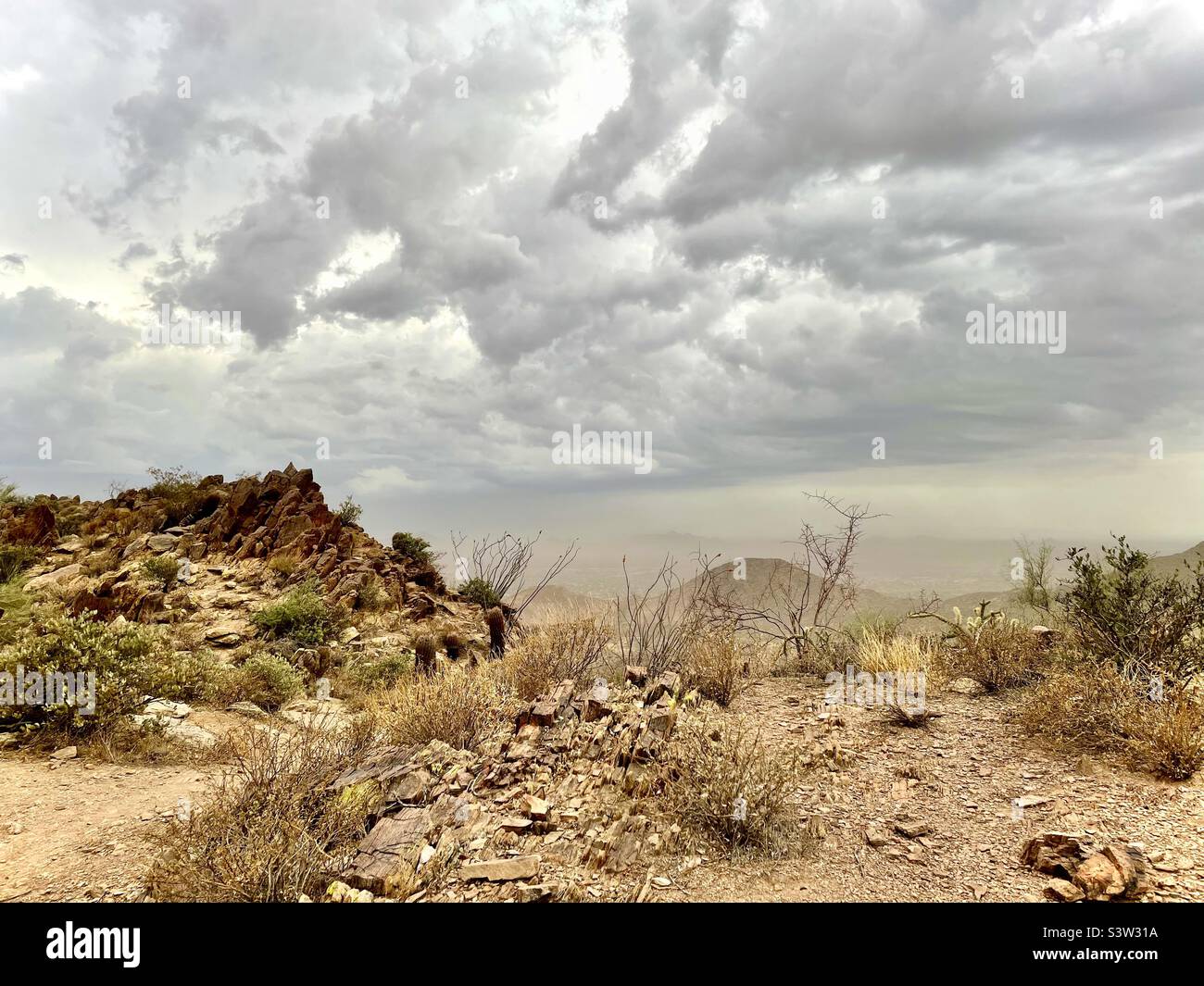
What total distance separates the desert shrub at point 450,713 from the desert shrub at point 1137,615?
6.80 meters

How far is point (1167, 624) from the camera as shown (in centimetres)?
782

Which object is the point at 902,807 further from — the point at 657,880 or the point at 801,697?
the point at 801,697

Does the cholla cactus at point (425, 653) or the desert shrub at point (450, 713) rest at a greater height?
the desert shrub at point (450, 713)

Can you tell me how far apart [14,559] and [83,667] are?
556 inches

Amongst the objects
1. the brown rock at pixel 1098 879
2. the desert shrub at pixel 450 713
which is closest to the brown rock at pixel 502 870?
the desert shrub at pixel 450 713

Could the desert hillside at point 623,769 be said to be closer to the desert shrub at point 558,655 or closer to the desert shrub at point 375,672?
the desert shrub at point 558,655

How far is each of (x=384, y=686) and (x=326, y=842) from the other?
7.12m

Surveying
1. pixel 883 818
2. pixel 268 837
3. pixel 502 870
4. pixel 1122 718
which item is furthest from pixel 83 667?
pixel 1122 718

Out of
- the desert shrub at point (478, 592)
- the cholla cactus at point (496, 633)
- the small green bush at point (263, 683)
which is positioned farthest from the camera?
the desert shrub at point (478, 592)

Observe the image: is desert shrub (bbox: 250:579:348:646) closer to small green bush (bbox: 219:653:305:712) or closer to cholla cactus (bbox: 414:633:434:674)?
small green bush (bbox: 219:653:305:712)

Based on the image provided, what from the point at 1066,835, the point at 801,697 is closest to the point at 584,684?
the point at 801,697

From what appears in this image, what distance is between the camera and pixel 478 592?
70.1 feet

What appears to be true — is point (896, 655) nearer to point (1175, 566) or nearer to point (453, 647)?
point (1175, 566)

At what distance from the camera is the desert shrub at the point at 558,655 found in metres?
9.12
